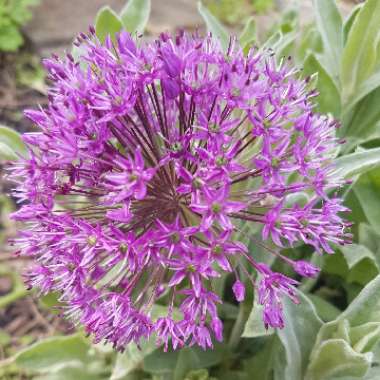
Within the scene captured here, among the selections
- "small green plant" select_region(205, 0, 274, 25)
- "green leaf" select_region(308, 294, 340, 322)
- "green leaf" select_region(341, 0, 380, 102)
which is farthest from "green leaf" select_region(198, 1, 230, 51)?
"small green plant" select_region(205, 0, 274, 25)

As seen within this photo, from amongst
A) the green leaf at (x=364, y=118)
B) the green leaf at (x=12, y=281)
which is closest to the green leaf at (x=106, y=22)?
the green leaf at (x=364, y=118)

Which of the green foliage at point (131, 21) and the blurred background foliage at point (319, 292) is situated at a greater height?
the green foliage at point (131, 21)

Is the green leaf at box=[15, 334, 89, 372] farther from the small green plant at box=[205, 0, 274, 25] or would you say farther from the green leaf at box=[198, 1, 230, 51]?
the small green plant at box=[205, 0, 274, 25]

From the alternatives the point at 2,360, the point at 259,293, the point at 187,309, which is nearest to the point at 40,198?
the point at 187,309

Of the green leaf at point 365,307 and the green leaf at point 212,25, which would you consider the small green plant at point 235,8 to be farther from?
the green leaf at point 365,307

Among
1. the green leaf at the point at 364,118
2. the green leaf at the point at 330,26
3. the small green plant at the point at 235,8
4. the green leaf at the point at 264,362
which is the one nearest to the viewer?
the green leaf at the point at 264,362

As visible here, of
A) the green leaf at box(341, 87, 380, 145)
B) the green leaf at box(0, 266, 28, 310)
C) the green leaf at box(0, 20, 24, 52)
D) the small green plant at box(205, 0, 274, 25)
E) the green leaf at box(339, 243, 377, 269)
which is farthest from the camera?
the small green plant at box(205, 0, 274, 25)

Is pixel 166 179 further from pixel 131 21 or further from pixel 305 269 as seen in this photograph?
pixel 131 21
